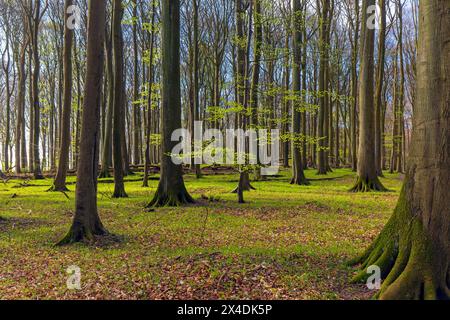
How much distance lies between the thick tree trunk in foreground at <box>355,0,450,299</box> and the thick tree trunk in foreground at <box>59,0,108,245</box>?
6117 millimetres

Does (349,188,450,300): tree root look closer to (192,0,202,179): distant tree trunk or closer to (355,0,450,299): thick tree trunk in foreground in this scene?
(355,0,450,299): thick tree trunk in foreground

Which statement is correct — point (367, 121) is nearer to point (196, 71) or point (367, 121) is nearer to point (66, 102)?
point (196, 71)

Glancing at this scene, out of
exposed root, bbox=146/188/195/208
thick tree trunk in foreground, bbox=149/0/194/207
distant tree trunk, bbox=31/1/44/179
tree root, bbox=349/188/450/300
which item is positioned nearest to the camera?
tree root, bbox=349/188/450/300

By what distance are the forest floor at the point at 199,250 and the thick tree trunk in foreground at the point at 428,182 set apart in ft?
1.92

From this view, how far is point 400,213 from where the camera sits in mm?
4758

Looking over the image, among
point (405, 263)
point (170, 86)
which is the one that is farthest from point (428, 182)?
point (170, 86)

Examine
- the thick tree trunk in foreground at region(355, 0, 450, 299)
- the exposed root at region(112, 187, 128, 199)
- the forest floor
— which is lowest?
the forest floor

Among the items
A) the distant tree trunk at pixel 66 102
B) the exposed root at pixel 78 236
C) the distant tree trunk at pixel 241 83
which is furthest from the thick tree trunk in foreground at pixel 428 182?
the distant tree trunk at pixel 66 102

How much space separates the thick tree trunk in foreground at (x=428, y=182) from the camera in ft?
13.5

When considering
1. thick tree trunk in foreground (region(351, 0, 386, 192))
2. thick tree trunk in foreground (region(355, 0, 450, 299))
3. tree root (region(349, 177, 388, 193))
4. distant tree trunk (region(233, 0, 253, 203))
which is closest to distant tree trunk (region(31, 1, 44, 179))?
distant tree trunk (region(233, 0, 253, 203))

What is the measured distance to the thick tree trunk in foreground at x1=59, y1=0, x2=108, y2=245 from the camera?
26.0ft

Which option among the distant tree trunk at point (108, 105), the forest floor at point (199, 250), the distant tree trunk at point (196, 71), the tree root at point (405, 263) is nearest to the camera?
the tree root at point (405, 263)

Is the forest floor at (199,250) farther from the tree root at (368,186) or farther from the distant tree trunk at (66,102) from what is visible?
the distant tree trunk at (66,102)

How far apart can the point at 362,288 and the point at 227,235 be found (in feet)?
13.5
